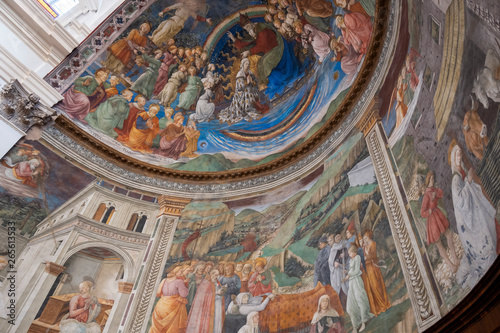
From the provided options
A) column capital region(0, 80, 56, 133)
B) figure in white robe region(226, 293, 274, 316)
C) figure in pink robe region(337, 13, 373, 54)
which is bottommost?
figure in white robe region(226, 293, 274, 316)

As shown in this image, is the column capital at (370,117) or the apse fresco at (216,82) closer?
the column capital at (370,117)

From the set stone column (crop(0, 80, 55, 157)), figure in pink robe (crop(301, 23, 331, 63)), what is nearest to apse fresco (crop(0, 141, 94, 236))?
stone column (crop(0, 80, 55, 157))

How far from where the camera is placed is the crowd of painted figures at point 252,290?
6328mm

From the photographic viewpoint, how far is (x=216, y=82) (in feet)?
41.8

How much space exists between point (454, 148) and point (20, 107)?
9.08 m

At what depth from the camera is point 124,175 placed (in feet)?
35.1

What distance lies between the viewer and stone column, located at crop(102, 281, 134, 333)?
26.6ft

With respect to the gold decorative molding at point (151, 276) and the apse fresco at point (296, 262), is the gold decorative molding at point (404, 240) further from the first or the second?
the gold decorative molding at point (151, 276)

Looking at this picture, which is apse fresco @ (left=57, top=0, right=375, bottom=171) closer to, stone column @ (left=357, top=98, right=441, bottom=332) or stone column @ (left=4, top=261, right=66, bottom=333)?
stone column @ (left=357, top=98, right=441, bottom=332)

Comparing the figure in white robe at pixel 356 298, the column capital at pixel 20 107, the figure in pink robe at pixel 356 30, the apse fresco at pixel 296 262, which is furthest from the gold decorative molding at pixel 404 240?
the column capital at pixel 20 107

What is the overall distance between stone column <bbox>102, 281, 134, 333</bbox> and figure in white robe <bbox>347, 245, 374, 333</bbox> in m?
5.01

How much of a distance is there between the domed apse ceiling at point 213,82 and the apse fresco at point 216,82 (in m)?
0.03

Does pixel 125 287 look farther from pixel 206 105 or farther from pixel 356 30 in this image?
pixel 356 30

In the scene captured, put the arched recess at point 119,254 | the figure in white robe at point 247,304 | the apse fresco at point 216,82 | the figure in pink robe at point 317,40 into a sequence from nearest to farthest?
the figure in white robe at point 247,304, the arched recess at point 119,254, the apse fresco at point 216,82, the figure in pink robe at point 317,40
